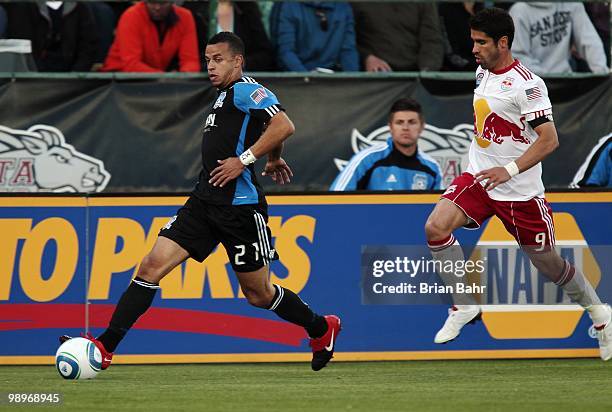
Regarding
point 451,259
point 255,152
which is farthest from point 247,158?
point 451,259

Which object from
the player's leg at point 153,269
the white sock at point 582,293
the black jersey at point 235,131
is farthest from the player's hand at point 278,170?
the white sock at point 582,293

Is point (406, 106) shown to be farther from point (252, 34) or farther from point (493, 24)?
point (493, 24)

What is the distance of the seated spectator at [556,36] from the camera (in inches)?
505

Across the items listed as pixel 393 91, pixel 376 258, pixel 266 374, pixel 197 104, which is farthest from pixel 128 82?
pixel 266 374

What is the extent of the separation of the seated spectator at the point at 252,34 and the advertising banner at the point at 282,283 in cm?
265

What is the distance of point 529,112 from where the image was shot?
873cm

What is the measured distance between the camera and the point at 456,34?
13.0 meters

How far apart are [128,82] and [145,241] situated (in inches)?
103

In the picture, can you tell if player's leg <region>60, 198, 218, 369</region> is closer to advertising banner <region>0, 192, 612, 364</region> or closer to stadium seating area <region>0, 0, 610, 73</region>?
advertising banner <region>0, 192, 612, 364</region>

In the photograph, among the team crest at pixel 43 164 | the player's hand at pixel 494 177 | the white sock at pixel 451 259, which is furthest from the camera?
the team crest at pixel 43 164

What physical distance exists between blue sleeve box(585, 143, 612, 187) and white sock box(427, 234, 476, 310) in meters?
2.64

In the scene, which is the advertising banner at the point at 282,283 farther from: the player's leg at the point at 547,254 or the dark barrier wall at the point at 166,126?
the dark barrier wall at the point at 166,126

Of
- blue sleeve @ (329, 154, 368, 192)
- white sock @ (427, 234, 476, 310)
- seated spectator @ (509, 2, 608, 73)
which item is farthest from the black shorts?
seated spectator @ (509, 2, 608, 73)

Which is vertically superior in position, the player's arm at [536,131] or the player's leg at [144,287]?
the player's arm at [536,131]
